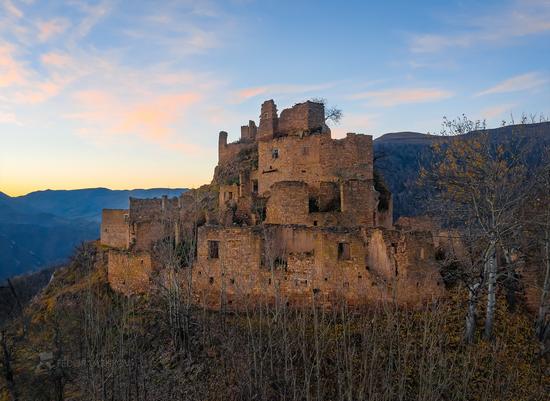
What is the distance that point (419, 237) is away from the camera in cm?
1708

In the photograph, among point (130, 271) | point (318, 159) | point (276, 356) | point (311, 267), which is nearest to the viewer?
point (276, 356)

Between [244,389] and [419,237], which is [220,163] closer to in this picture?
[419,237]

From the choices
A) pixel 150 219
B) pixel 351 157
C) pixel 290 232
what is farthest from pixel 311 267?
pixel 150 219

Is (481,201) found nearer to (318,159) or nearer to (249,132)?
(318,159)

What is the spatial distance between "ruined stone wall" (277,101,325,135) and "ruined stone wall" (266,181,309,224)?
37.6ft

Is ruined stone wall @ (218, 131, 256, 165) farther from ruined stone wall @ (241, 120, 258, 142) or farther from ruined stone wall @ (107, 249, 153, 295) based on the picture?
ruined stone wall @ (107, 249, 153, 295)

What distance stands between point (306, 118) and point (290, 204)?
1357 cm

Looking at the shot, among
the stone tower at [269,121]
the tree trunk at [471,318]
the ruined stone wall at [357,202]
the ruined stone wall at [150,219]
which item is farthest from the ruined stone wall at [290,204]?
the stone tower at [269,121]

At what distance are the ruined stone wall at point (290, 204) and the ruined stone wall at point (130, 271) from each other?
780cm

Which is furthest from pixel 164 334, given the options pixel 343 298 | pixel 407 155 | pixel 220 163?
pixel 407 155

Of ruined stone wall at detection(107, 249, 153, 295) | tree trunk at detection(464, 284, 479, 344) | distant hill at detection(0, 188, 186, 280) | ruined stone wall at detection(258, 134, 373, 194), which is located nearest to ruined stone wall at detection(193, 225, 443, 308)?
tree trunk at detection(464, 284, 479, 344)

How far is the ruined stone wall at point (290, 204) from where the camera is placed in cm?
2380

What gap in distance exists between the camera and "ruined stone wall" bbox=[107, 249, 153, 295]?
73.7ft

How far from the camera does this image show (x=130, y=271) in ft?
75.7
